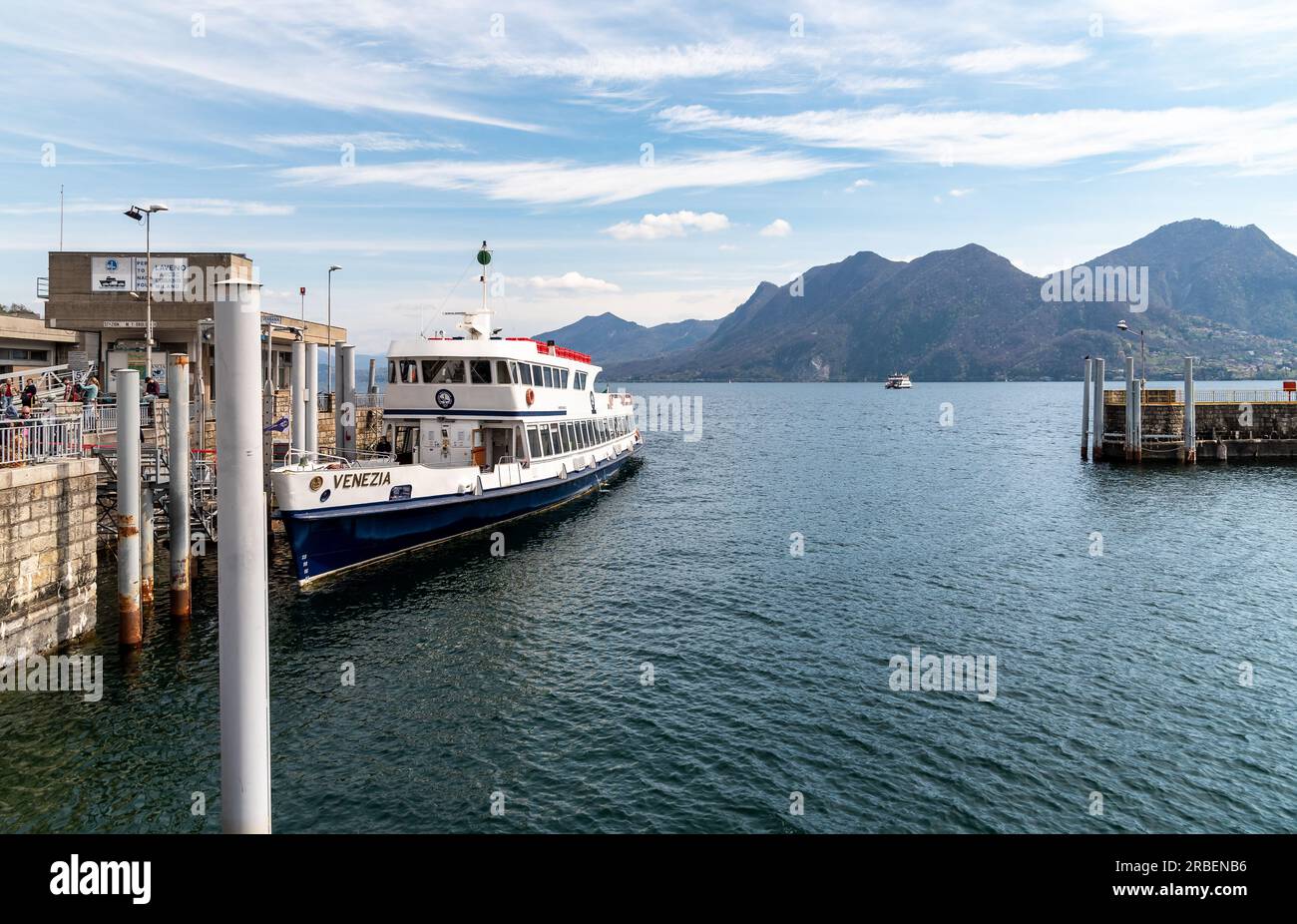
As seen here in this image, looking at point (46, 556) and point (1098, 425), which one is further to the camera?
point (1098, 425)

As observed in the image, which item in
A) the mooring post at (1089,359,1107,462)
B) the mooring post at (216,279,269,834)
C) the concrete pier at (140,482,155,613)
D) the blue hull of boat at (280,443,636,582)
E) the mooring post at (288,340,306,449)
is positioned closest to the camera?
the mooring post at (216,279,269,834)

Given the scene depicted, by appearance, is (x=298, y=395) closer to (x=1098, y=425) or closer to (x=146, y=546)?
(x=146, y=546)

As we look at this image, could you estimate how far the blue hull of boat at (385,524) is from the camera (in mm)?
26438

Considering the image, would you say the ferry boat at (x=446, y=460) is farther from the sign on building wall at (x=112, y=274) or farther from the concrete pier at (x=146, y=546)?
the sign on building wall at (x=112, y=274)

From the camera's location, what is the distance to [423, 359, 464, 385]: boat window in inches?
1399

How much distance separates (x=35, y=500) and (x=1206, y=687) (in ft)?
92.8

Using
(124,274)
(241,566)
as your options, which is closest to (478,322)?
(124,274)

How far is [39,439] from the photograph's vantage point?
65.4 feet

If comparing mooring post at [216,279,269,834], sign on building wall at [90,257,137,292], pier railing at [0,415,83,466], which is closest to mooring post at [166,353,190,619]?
pier railing at [0,415,83,466]

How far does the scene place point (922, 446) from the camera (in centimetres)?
8425

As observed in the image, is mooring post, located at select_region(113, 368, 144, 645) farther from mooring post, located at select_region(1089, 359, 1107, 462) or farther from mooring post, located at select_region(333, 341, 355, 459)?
mooring post, located at select_region(1089, 359, 1107, 462)

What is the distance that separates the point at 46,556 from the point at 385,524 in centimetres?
1174

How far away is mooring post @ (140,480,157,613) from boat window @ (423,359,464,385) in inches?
543

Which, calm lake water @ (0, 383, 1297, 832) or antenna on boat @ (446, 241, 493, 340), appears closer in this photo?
calm lake water @ (0, 383, 1297, 832)
